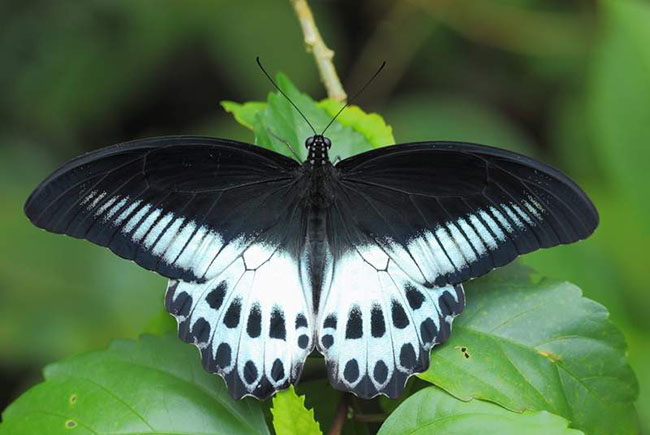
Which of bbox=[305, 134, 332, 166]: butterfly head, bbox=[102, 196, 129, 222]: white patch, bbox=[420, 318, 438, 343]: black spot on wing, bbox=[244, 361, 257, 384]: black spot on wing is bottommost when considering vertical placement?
bbox=[244, 361, 257, 384]: black spot on wing

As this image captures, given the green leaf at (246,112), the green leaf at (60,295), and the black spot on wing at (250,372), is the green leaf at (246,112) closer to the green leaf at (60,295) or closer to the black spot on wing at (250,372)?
the black spot on wing at (250,372)

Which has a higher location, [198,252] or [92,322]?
[92,322]

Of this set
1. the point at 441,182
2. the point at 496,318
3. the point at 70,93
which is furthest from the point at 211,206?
the point at 70,93

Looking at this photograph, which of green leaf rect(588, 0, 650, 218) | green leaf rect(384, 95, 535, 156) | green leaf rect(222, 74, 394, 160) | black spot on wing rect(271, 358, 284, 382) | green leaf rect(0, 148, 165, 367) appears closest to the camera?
black spot on wing rect(271, 358, 284, 382)

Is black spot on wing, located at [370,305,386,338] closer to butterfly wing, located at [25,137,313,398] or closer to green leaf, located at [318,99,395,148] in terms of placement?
butterfly wing, located at [25,137,313,398]

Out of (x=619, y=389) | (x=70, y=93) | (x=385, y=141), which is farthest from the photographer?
(x=70, y=93)

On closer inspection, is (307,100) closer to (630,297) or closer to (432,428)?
(432,428)

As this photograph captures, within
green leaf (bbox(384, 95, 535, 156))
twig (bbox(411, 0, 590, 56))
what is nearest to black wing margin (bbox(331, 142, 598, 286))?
green leaf (bbox(384, 95, 535, 156))
